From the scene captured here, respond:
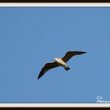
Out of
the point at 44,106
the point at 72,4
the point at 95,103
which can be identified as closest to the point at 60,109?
the point at 44,106

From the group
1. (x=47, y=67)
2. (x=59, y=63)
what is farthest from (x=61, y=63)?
(x=47, y=67)

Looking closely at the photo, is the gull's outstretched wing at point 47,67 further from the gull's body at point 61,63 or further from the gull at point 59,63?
the gull's body at point 61,63

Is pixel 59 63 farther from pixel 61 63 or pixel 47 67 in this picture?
pixel 47 67

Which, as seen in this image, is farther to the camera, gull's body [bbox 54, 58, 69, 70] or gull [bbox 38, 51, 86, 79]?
gull [bbox 38, 51, 86, 79]

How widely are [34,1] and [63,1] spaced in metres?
0.32

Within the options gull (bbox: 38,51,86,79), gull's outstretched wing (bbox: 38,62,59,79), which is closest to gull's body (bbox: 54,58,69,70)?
gull (bbox: 38,51,86,79)

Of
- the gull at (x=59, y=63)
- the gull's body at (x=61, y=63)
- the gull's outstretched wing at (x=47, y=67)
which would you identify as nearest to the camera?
the gull's body at (x=61, y=63)

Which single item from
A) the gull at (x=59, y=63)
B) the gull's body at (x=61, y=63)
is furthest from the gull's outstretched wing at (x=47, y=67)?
the gull's body at (x=61, y=63)

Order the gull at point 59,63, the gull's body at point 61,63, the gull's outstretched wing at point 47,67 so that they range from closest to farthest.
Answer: the gull's body at point 61,63
the gull at point 59,63
the gull's outstretched wing at point 47,67

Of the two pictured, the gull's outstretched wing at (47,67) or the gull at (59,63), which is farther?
the gull's outstretched wing at (47,67)

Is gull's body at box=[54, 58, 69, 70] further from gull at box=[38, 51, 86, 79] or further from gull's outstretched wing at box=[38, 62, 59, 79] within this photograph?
gull's outstretched wing at box=[38, 62, 59, 79]

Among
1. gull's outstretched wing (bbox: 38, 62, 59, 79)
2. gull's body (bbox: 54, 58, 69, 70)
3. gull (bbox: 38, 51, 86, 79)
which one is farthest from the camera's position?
gull's outstretched wing (bbox: 38, 62, 59, 79)

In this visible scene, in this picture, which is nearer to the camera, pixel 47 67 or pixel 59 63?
pixel 59 63

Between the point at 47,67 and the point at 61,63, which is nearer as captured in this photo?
the point at 61,63
